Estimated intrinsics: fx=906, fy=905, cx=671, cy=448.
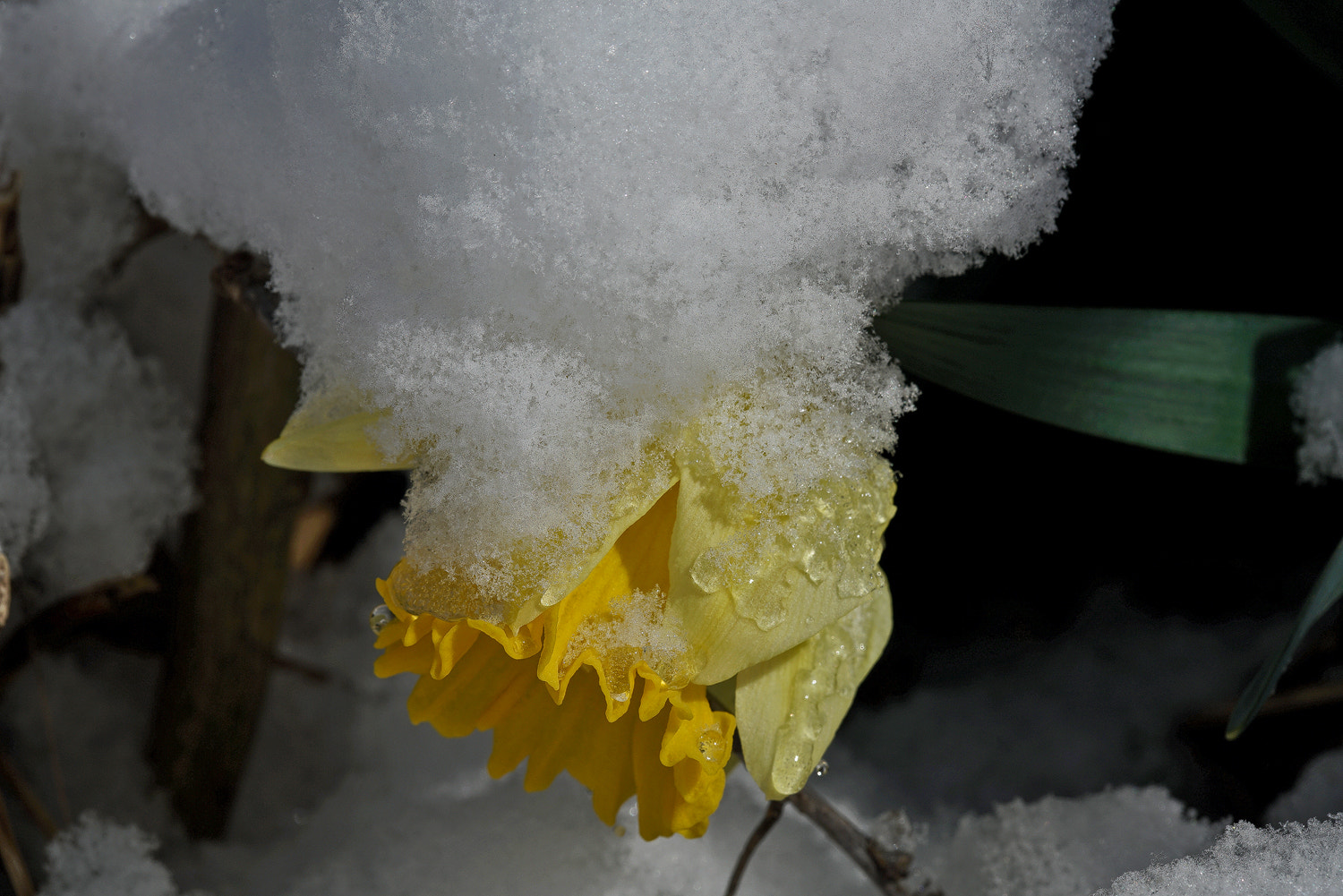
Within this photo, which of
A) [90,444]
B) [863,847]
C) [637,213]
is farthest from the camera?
[90,444]

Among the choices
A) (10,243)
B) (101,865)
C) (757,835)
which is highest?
(10,243)

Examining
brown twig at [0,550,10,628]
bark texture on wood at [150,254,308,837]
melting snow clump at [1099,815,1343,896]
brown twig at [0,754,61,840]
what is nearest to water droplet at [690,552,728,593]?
melting snow clump at [1099,815,1343,896]

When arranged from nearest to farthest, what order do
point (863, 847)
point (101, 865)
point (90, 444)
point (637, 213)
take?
point (637, 213) < point (863, 847) < point (101, 865) < point (90, 444)

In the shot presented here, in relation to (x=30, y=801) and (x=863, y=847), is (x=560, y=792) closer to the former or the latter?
(x=863, y=847)

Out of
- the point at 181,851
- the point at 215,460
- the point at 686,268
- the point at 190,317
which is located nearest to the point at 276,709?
the point at 181,851

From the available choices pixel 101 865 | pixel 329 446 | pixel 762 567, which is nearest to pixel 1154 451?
pixel 762 567

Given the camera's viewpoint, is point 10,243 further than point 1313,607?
Yes
